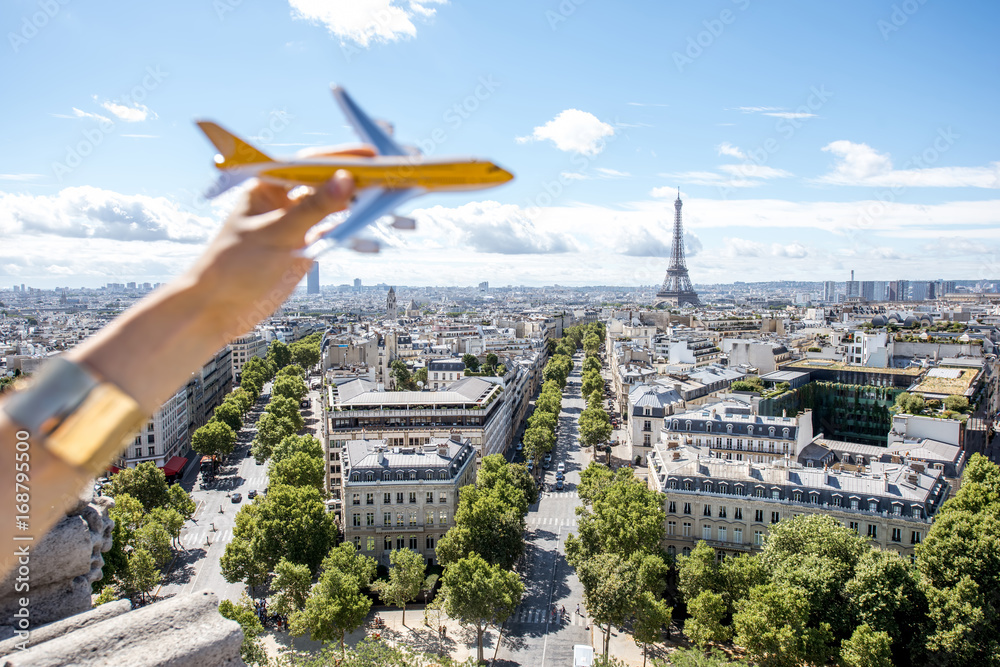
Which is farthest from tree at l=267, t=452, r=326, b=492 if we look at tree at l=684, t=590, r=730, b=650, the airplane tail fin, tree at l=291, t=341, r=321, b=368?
tree at l=291, t=341, r=321, b=368

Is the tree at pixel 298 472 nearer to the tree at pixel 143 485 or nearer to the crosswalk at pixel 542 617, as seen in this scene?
the tree at pixel 143 485

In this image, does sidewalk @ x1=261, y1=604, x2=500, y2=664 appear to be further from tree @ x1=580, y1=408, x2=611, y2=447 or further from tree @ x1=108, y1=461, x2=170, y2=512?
tree @ x1=580, y1=408, x2=611, y2=447

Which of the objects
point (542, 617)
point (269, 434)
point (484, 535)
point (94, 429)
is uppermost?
point (94, 429)

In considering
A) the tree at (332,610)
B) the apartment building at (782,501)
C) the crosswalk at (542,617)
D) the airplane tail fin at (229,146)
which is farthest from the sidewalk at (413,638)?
the airplane tail fin at (229,146)

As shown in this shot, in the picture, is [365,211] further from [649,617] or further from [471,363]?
[471,363]

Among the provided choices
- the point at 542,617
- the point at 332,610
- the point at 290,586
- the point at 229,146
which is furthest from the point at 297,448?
the point at 229,146

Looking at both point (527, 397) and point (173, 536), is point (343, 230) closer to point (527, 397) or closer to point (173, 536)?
point (173, 536)
